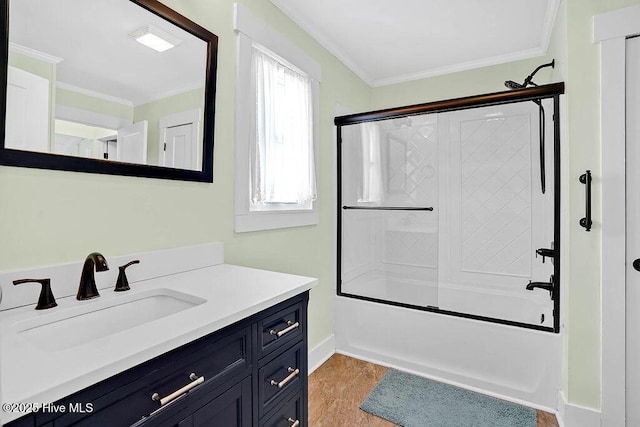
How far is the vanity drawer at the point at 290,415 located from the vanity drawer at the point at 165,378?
0.25 meters

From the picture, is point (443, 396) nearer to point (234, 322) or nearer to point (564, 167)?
point (564, 167)

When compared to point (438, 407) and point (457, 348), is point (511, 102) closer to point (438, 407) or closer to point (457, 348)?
point (457, 348)

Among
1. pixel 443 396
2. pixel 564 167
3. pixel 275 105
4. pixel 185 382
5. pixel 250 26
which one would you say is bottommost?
pixel 443 396

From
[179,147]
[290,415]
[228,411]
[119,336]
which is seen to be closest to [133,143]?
[179,147]

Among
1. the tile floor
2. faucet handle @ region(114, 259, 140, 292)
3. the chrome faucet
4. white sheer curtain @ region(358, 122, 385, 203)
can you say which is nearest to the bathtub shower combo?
white sheer curtain @ region(358, 122, 385, 203)

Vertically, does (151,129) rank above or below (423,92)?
below

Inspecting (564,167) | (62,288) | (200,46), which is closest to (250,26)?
(200,46)

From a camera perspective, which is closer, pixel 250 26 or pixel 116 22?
pixel 116 22

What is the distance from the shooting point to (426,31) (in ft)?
8.09

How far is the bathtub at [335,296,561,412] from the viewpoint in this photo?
6.50 ft

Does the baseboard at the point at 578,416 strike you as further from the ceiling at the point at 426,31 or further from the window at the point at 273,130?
the ceiling at the point at 426,31

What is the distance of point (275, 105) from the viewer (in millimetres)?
2064

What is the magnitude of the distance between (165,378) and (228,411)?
0.90 ft

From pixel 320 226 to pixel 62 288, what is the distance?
5.70 feet
